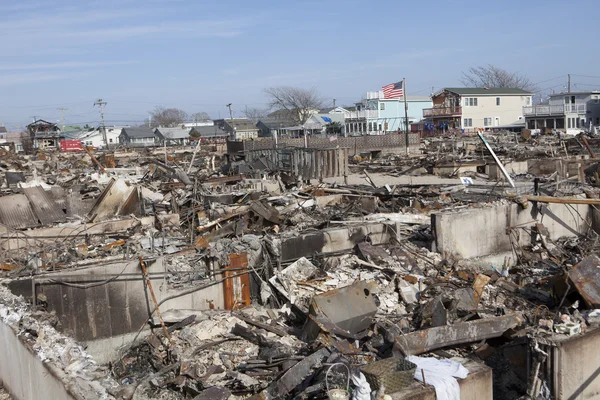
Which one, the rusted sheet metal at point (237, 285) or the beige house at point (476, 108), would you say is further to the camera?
the beige house at point (476, 108)

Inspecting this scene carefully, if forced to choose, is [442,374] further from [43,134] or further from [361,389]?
[43,134]

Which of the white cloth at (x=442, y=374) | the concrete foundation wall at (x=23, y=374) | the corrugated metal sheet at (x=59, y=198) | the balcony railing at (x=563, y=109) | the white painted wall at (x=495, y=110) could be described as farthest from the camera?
the white painted wall at (x=495, y=110)

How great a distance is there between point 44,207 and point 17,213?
0.76 meters

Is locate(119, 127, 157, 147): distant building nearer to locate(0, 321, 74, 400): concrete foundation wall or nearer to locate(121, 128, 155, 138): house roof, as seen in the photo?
locate(121, 128, 155, 138): house roof

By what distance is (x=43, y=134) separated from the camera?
6462 centimetres

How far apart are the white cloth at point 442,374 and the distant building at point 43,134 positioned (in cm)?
6172

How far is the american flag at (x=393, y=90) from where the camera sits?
3388cm

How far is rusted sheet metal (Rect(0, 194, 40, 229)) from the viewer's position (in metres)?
14.9

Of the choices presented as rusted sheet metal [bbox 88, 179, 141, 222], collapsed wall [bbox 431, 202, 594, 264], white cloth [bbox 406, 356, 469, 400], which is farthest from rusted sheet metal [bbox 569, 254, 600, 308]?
rusted sheet metal [bbox 88, 179, 141, 222]

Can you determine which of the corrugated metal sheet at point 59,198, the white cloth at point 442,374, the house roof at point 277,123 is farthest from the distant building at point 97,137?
the white cloth at point 442,374

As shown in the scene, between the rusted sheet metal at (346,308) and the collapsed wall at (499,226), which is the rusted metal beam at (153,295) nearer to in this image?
the rusted sheet metal at (346,308)

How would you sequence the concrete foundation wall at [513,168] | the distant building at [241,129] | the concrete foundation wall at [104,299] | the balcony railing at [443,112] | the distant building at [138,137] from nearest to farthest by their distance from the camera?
the concrete foundation wall at [104,299] < the concrete foundation wall at [513,168] < the balcony railing at [443,112] < the distant building at [241,129] < the distant building at [138,137]

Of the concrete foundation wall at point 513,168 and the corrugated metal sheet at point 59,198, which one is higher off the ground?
the corrugated metal sheet at point 59,198

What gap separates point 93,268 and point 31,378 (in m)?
3.66
